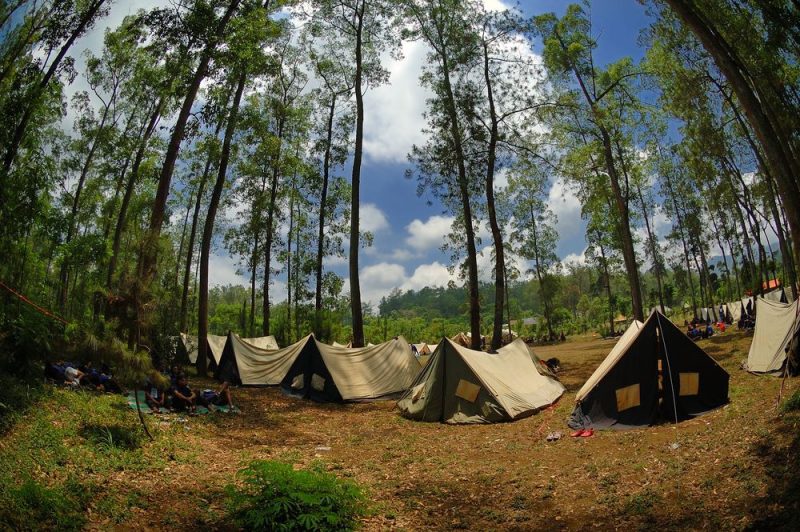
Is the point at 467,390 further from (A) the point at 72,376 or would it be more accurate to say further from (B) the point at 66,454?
(A) the point at 72,376

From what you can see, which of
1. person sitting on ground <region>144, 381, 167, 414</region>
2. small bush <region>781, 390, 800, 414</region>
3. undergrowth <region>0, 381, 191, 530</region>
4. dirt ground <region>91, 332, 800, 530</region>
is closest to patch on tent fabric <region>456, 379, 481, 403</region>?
dirt ground <region>91, 332, 800, 530</region>

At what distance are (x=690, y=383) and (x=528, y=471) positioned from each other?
4229 mm

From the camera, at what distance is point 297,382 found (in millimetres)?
15547

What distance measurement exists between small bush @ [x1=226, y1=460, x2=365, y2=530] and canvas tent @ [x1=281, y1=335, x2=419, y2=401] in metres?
9.05

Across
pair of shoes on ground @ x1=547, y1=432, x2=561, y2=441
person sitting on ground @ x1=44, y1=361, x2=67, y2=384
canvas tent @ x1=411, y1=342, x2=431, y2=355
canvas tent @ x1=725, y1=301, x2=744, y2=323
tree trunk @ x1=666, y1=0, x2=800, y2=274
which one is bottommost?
pair of shoes on ground @ x1=547, y1=432, x2=561, y2=441

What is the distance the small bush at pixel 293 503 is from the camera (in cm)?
484

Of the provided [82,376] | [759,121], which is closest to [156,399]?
[82,376]

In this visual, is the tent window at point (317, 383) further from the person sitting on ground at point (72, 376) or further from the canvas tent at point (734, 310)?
the canvas tent at point (734, 310)

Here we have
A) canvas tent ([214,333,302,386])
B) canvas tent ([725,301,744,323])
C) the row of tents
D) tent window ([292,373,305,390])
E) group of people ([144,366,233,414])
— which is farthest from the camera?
canvas tent ([725,301,744,323])

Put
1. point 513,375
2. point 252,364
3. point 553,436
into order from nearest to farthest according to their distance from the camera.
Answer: point 553,436 → point 513,375 → point 252,364

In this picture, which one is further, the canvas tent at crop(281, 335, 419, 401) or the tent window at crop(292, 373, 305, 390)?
the tent window at crop(292, 373, 305, 390)

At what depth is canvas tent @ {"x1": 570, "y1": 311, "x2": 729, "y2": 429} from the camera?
29.7 feet

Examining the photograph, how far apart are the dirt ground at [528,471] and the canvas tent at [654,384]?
45 cm

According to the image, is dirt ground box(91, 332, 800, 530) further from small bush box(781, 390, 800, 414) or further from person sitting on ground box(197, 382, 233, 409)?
person sitting on ground box(197, 382, 233, 409)
